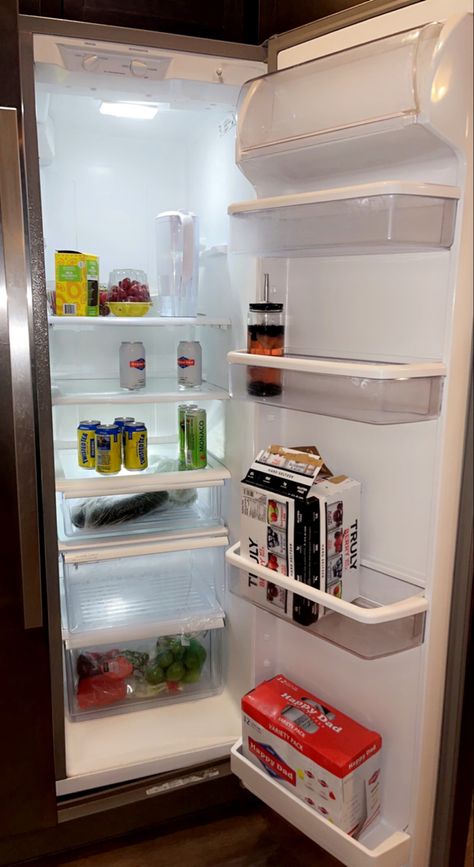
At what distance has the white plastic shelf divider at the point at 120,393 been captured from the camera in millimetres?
1576

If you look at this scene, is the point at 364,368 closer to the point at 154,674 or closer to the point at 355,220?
the point at 355,220

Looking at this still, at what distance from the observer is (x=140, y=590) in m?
1.95

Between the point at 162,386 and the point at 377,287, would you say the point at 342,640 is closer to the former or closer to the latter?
the point at 377,287

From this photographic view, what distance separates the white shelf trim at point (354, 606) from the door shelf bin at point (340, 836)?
44 cm

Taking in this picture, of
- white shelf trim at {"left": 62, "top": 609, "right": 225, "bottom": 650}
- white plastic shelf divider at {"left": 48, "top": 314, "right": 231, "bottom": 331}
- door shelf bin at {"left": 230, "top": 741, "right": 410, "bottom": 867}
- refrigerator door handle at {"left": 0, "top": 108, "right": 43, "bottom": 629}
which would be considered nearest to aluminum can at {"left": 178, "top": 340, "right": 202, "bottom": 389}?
white plastic shelf divider at {"left": 48, "top": 314, "right": 231, "bottom": 331}

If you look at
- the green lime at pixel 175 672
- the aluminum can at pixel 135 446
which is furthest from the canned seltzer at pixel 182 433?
the green lime at pixel 175 672

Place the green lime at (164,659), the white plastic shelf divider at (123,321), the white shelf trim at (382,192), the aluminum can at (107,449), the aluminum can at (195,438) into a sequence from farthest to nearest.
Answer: the green lime at (164,659), the aluminum can at (195,438), the aluminum can at (107,449), the white plastic shelf divider at (123,321), the white shelf trim at (382,192)

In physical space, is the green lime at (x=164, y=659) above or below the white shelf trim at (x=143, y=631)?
below

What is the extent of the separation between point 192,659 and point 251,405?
85 centimetres

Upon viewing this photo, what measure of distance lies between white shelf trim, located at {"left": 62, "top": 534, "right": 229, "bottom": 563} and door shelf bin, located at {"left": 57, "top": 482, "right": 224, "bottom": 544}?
3cm

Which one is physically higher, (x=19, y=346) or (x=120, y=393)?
(x=19, y=346)

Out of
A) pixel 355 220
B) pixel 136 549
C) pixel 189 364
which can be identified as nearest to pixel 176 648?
pixel 136 549

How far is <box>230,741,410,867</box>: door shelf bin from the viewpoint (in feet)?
4.01

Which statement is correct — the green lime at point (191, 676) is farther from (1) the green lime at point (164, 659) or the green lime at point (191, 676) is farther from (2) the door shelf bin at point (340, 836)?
(2) the door shelf bin at point (340, 836)
